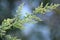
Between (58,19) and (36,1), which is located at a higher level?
(36,1)

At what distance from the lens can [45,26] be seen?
13.4ft

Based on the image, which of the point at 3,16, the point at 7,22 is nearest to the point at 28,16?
the point at 7,22

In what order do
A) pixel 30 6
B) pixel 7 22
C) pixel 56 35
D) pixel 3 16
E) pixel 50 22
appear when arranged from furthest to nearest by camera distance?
1. pixel 30 6
2. pixel 50 22
3. pixel 56 35
4. pixel 3 16
5. pixel 7 22

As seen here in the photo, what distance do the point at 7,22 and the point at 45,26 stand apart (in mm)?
2559

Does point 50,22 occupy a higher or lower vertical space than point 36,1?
lower

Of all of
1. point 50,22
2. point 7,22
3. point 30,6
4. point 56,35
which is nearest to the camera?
point 7,22

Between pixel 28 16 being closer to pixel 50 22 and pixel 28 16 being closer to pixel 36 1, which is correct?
pixel 50 22

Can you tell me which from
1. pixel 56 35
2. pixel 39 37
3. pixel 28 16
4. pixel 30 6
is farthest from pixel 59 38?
pixel 28 16

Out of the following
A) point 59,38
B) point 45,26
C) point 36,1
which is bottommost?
point 59,38

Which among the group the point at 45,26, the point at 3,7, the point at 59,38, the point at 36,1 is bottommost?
the point at 59,38

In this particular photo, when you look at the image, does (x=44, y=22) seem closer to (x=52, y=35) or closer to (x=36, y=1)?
(x=52, y=35)

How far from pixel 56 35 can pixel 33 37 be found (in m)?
0.50

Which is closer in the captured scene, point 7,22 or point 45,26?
point 7,22

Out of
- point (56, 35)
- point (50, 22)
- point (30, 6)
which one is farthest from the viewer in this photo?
point (30, 6)
